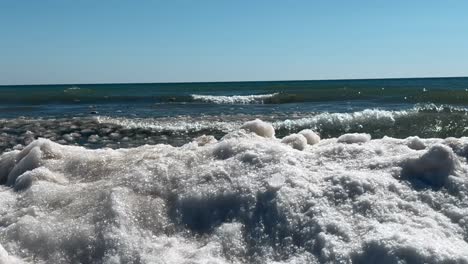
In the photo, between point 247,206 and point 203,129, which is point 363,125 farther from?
point 247,206

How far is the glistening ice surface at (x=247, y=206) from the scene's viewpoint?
10.7 feet

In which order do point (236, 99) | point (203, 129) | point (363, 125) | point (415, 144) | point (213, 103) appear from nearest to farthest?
point (415, 144) → point (203, 129) → point (363, 125) → point (213, 103) → point (236, 99)

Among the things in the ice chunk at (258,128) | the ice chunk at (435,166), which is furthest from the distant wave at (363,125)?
the ice chunk at (435,166)

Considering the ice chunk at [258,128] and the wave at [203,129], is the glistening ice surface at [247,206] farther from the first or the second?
the wave at [203,129]

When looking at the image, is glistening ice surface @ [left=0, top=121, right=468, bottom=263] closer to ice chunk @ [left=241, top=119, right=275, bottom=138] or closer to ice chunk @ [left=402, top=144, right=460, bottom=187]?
ice chunk @ [left=402, top=144, right=460, bottom=187]

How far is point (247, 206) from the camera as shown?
362 centimetres

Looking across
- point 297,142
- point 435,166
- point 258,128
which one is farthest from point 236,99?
point 435,166

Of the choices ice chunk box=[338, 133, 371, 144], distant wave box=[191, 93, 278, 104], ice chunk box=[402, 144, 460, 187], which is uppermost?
ice chunk box=[338, 133, 371, 144]

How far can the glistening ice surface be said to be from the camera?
327 centimetres

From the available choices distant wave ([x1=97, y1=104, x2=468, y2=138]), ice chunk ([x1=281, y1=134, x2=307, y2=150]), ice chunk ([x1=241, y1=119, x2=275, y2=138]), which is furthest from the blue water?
ice chunk ([x1=281, y1=134, x2=307, y2=150])

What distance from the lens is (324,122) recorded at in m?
16.4

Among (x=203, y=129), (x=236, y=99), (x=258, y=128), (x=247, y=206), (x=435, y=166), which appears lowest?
(x=236, y=99)

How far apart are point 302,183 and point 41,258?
5.62 feet

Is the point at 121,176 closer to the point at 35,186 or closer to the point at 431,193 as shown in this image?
the point at 35,186
